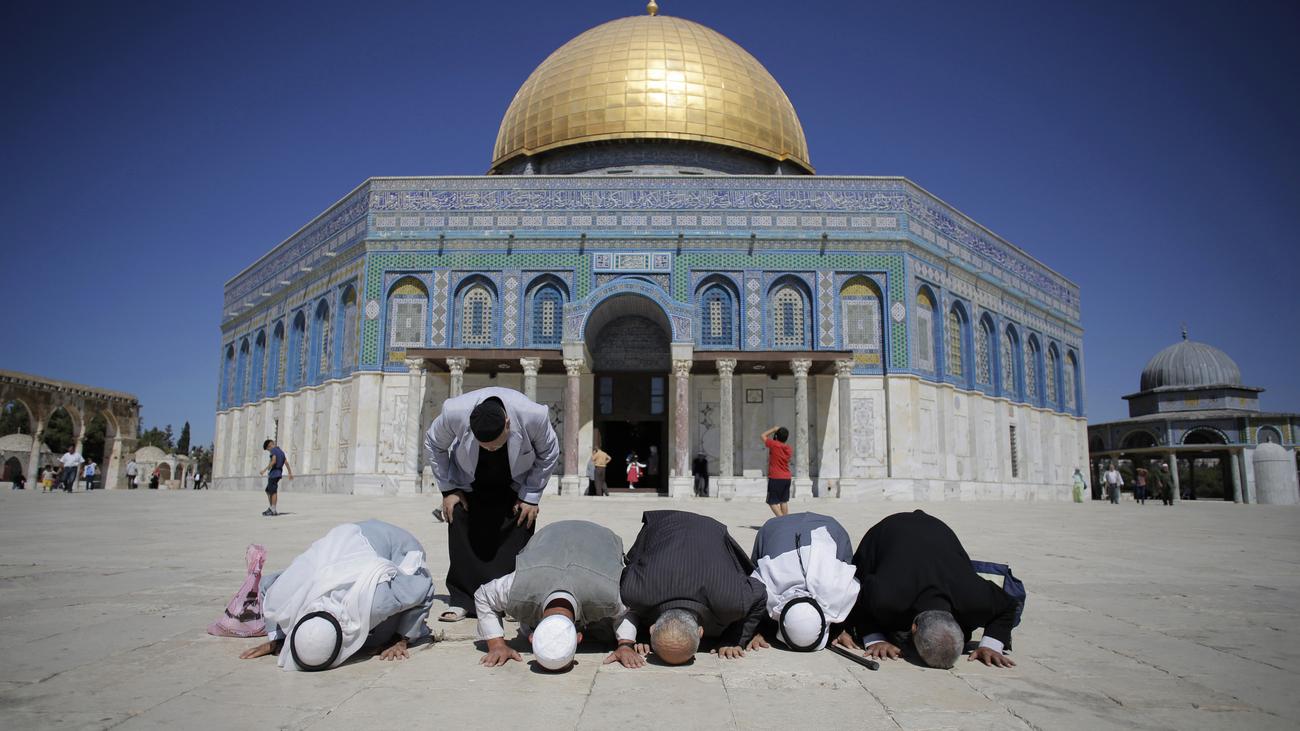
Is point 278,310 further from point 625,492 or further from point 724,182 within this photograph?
point 724,182

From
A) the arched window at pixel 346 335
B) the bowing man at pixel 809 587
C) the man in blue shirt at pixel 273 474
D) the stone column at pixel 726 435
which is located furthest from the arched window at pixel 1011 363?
the bowing man at pixel 809 587

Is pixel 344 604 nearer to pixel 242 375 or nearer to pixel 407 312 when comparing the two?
pixel 407 312

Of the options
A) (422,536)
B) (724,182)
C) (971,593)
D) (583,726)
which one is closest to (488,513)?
(583,726)

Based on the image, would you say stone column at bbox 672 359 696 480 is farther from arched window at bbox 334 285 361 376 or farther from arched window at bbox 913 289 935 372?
arched window at bbox 334 285 361 376

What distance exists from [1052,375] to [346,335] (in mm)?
23459

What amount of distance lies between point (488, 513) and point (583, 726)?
200cm

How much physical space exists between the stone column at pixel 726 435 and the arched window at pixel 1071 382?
1588 cm

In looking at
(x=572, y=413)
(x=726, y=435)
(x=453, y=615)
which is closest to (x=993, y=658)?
(x=453, y=615)

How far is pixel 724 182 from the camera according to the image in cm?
2289

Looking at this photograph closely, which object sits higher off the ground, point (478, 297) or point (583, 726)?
point (478, 297)

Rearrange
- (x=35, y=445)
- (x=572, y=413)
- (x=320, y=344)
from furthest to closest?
1. (x=35, y=445)
2. (x=320, y=344)
3. (x=572, y=413)

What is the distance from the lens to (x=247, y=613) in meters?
4.27

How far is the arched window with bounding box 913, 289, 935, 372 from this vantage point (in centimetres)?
2273

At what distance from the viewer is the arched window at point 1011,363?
26.4 metres
